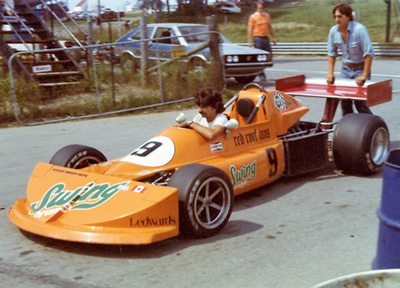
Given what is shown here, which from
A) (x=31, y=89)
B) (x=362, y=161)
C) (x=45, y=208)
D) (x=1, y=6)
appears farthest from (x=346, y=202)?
(x=1, y=6)

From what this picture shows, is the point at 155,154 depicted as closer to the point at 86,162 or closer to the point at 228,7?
the point at 86,162

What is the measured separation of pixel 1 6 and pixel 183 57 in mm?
5130

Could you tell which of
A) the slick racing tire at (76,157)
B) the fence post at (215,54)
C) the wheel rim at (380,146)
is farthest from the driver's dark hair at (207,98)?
the fence post at (215,54)

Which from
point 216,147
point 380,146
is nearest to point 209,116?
point 216,147

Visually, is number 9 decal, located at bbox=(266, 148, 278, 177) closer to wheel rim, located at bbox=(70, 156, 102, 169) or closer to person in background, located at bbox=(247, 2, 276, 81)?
wheel rim, located at bbox=(70, 156, 102, 169)

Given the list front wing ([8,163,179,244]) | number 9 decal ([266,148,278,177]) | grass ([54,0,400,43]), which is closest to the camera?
front wing ([8,163,179,244])

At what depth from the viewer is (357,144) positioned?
6.68 meters

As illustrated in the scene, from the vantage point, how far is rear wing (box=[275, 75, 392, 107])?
704 cm

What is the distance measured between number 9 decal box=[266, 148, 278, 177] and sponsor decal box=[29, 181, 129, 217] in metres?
1.85

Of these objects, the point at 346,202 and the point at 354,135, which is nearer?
the point at 346,202

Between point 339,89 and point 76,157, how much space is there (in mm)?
3538

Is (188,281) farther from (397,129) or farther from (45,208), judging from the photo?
(397,129)

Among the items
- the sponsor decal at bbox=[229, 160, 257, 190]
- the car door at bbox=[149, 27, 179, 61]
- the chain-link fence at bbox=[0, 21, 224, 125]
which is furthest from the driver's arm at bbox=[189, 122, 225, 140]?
the car door at bbox=[149, 27, 179, 61]

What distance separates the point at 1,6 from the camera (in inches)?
571
